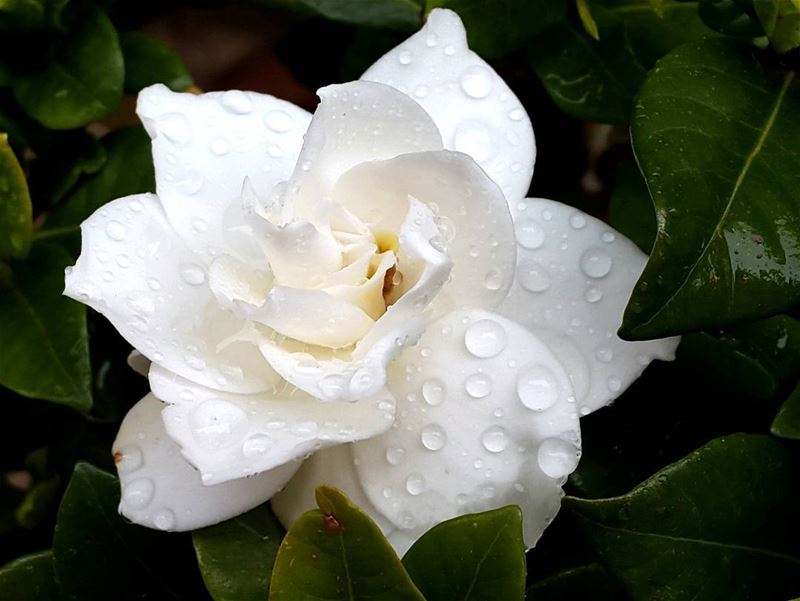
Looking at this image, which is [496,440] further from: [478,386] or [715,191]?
[715,191]

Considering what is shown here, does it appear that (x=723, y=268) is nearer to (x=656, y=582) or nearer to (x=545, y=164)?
(x=656, y=582)

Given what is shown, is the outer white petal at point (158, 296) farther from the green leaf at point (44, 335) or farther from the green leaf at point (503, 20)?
the green leaf at point (503, 20)

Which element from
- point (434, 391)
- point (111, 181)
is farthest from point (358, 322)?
point (111, 181)

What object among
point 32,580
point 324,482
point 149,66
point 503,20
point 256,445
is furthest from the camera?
point 149,66

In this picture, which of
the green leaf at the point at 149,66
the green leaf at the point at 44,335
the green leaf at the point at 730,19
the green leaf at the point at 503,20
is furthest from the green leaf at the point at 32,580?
the green leaf at the point at 730,19

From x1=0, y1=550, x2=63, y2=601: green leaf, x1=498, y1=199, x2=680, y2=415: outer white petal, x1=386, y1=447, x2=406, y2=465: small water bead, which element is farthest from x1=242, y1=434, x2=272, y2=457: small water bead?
x1=0, y1=550, x2=63, y2=601: green leaf

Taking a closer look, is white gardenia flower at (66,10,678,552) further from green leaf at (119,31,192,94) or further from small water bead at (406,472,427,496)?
green leaf at (119,31,192,94)

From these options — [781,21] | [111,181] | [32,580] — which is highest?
[781,21]
